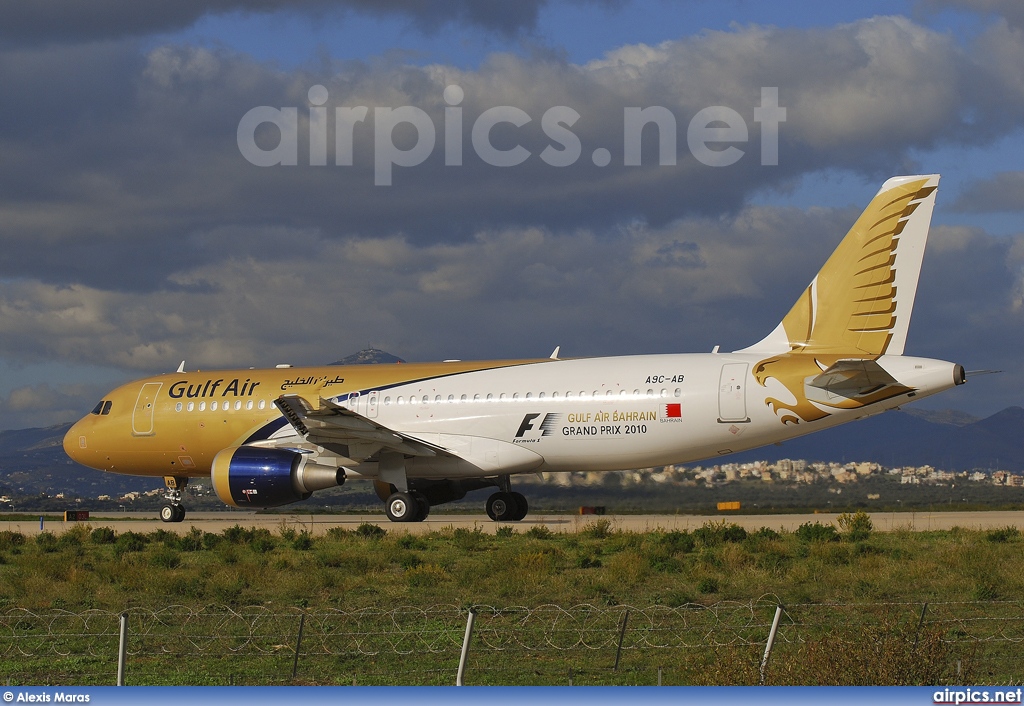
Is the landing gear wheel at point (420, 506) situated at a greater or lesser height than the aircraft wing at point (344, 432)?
lesser

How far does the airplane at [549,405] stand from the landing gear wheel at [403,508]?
35 mm

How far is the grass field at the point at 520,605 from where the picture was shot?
452 inches

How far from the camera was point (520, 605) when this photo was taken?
1647cm

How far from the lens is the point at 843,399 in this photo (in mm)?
23781

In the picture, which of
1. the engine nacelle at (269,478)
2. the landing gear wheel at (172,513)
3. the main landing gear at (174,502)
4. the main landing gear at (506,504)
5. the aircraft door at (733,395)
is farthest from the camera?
the landing gear wheel at (172,513)

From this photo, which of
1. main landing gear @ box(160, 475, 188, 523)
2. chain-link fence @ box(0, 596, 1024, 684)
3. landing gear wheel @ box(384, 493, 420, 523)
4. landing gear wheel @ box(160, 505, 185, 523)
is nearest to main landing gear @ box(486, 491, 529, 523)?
landing gear wheel @ box(384, 493, 420, 523)

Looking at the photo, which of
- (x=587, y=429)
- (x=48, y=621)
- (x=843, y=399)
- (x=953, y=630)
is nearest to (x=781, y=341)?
(x=843, y=399)

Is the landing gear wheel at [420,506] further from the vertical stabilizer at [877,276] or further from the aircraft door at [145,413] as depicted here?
the vertical stabilizer at [877,276]

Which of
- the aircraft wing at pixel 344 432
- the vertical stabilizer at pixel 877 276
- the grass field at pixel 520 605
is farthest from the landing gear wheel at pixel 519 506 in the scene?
the vertical stabilizer at pixel 877 276

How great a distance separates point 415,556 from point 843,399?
362 inches

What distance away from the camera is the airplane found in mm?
24516

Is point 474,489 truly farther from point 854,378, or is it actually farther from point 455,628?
point 455,628

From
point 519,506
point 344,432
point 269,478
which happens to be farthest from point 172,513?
point 519,506

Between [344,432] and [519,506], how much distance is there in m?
5.61
